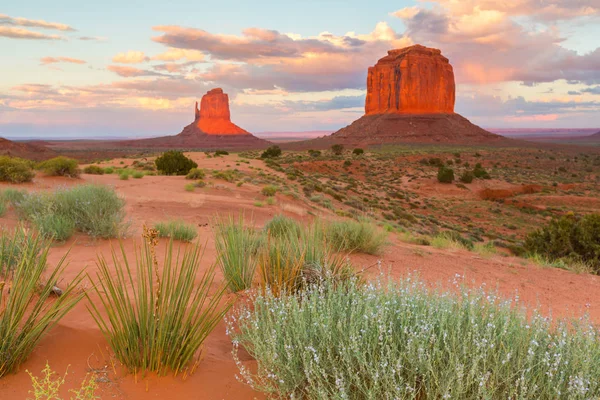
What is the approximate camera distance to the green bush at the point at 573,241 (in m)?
13.2

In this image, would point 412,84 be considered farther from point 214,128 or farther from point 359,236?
point 359,236

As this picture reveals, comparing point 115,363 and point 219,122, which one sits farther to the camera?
point 219,122

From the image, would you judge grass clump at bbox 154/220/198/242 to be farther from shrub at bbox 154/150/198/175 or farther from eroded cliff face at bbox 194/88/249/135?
eroded cliff face at bbox 194/88/249/135

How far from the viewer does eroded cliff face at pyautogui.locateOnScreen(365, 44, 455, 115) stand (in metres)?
116

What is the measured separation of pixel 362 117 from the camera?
121125mm

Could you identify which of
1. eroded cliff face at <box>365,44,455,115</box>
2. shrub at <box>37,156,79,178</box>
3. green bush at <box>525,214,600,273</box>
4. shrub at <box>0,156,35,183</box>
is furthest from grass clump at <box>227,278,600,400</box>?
eroded cliff face at <box>365,44,455,115</box>

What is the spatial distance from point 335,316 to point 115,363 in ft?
5.79

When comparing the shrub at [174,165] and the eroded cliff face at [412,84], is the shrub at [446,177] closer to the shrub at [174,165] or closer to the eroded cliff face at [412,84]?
the shrub at [174,165]

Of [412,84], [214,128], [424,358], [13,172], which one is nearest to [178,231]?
[424,358]

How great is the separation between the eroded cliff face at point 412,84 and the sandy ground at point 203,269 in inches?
4052

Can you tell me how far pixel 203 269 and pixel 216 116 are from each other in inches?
5936

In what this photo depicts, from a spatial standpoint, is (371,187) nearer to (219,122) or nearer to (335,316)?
(335,316)

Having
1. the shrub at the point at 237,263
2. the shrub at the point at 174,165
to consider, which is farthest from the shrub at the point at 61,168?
the shrub at the point at 237,263

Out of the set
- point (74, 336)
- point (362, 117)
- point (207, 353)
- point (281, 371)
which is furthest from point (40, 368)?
point (362, 117)
